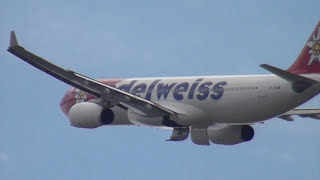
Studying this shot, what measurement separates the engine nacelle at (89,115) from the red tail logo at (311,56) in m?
11.5

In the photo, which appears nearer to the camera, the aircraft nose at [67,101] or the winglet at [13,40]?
the winglet at [13,40]

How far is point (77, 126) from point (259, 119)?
11.4 metres

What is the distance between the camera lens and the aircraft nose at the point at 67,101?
268 ft

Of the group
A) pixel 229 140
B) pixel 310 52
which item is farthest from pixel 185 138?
pixel 310 52

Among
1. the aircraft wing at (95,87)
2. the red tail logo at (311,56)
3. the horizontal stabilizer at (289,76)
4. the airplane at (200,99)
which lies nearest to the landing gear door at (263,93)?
the airplane at (200,99)

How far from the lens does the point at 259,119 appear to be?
73.8m

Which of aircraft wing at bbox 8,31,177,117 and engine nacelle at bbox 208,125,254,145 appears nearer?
aircraft wing at bbox 8,31,177,117

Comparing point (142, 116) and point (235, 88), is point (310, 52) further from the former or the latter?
point (142, 116)

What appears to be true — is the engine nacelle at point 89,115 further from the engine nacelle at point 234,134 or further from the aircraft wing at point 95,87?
the engine nacelle at point 234,134

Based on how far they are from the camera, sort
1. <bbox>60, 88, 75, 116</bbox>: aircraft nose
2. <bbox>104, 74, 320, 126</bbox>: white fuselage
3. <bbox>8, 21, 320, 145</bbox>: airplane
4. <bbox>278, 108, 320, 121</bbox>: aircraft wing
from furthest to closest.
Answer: <bbox>60, 88, 75, 116</bbox>: aircraft nose → <bbox>278, 108, 320, 121</bbox>: aircraft wing → <bbox>104, 74, 320, 126</bbox>: white fuselage → <bbox>8, 21, 320, 145</bbox>: airplane

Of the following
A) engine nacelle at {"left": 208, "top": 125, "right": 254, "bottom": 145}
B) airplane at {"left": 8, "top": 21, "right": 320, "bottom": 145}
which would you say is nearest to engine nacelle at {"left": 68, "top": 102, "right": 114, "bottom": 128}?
airplane at {"left": 8, "top": 21, "right": 320, "bottom": 145}

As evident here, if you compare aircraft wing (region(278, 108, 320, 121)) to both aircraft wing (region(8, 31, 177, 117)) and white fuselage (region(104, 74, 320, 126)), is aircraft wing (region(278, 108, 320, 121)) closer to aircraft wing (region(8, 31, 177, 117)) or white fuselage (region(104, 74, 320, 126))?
white fuselage (region(104, 74, 320, 126))

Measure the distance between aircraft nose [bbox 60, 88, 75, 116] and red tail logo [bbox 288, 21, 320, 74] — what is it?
1658 cm

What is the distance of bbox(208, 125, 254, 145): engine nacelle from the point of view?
7769 centimetres
